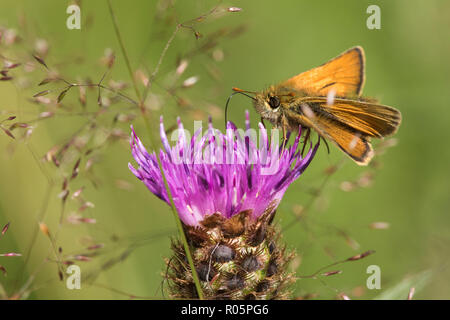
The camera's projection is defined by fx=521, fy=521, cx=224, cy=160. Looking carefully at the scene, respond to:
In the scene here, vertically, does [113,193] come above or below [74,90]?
below

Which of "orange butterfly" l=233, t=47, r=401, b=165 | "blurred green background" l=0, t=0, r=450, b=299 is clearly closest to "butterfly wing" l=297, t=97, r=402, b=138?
"orange butterfly" l=233, t=47, r=401, b=165

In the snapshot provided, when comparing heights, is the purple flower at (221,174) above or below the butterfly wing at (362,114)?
below

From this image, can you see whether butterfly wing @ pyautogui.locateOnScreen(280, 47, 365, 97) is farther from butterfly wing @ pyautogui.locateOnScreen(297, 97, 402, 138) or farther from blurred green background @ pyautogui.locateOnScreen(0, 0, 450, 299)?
blurred green background @ pyautogui.locateOnScreen(0, 0, 450, 299)

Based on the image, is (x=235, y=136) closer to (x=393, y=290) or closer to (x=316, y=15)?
(x=393, y=290)

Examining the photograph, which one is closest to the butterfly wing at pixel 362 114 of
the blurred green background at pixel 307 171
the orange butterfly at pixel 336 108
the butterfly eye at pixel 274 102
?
the orange butterfly at pixel 336 108

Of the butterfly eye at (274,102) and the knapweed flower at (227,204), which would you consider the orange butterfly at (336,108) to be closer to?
the butterfly eye at (274,102)
